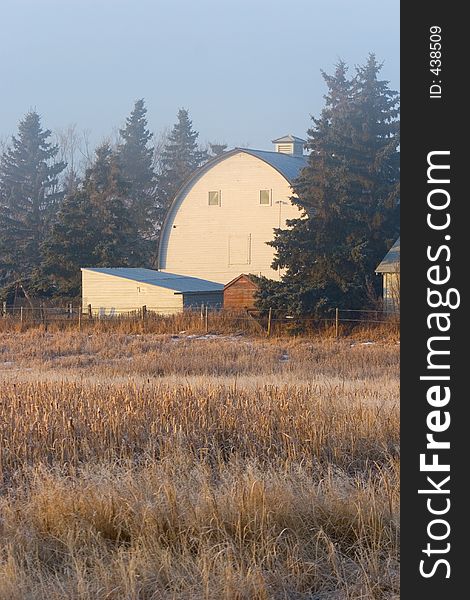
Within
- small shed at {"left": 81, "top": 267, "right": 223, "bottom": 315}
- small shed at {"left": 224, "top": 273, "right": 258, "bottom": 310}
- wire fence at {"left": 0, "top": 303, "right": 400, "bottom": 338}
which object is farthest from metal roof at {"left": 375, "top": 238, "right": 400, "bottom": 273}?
small shed at {"left": 81, "top": 267, "right": 223, "bottom": 315}

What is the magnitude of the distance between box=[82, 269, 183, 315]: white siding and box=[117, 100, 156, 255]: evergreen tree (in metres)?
12.4

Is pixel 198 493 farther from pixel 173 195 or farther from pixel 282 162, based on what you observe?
pixel 173 195

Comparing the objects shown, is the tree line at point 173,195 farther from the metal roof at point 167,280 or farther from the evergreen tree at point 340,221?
the metal roof at point 167,280

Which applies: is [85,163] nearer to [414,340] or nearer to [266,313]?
[266,313]

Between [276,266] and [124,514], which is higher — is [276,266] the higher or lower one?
the higher one

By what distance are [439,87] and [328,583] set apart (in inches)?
141

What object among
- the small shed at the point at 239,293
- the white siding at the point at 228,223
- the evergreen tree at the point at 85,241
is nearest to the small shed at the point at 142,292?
the small shed at the point at 239,293

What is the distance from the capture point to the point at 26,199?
7769 centimetres

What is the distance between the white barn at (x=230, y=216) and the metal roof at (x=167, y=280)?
199cm

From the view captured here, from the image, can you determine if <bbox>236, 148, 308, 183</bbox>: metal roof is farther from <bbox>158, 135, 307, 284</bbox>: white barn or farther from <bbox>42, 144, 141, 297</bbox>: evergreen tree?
<bbox>42, 144, 141, 297</bbox>: evergreen tree

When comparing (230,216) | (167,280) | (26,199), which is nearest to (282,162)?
(230,216)

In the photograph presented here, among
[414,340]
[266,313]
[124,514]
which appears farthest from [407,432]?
[266,313]

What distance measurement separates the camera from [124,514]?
686 cm

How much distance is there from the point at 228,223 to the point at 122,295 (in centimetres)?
836
